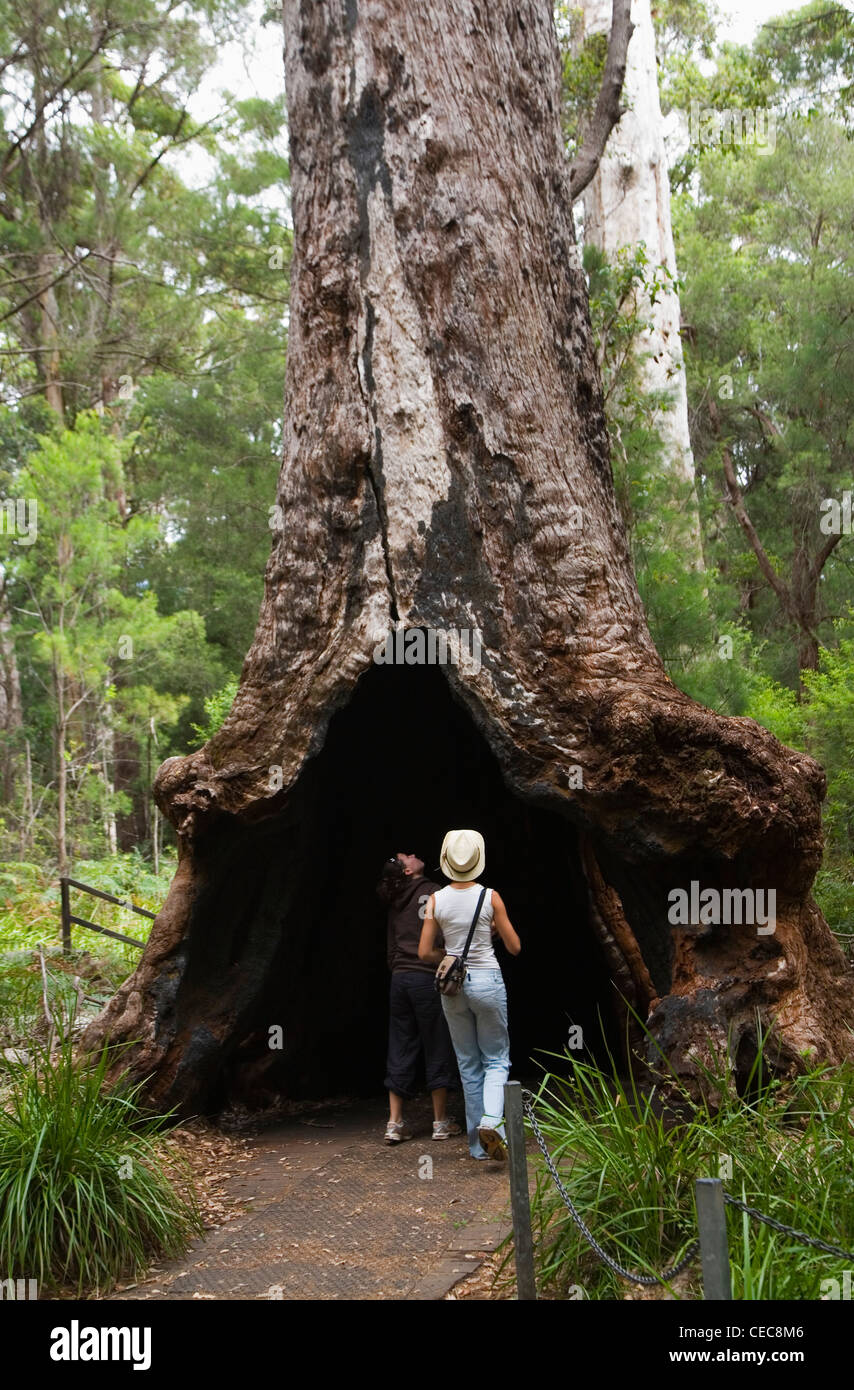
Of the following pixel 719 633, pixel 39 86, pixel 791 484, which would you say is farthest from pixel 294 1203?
pixel 39 86

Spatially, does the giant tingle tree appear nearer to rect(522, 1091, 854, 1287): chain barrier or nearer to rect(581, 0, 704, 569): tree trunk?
rect(522, 1091, 854, 1287): chain barrier

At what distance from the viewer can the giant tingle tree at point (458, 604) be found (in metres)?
6.55

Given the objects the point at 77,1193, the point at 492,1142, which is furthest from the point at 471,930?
the point at 77,1193

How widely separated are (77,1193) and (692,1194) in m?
2.51

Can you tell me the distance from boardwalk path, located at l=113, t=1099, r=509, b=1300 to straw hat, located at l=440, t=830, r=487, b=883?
1.52m

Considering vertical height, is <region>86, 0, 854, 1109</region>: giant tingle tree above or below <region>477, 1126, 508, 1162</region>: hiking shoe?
above

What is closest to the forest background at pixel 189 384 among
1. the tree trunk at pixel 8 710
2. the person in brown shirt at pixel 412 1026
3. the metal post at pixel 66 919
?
the tree trunk at pixel 8 710

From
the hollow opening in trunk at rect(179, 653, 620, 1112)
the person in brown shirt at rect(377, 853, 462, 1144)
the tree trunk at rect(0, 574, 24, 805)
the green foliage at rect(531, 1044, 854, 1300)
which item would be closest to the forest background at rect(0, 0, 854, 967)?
the tree trunk at rect(0, 574, 24, 805)

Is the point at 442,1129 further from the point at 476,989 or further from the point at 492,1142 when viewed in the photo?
the point at 476,989

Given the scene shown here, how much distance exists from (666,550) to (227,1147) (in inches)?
301

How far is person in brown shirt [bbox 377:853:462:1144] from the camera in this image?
741 cm

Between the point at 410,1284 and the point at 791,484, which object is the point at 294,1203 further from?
the point at 791,484

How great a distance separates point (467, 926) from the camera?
22.0 feet

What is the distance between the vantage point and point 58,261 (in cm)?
2347
